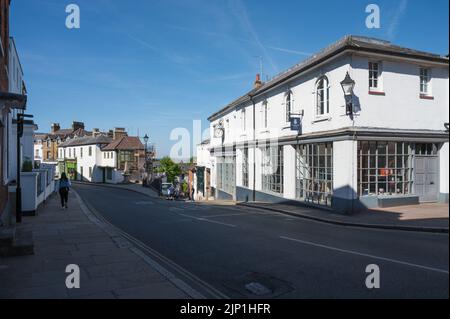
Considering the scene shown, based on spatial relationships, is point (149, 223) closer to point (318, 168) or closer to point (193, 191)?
point (318, 168)

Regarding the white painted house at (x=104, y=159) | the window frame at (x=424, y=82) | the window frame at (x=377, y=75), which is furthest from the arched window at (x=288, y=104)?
the white painted house at (x=104, y=159)

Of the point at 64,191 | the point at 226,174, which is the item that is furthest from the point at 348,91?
the point at 226,174

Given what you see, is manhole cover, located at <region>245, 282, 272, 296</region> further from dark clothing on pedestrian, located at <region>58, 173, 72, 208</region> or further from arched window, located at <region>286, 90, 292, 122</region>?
arched window, located at <region>286, 90, 292, 122</region>

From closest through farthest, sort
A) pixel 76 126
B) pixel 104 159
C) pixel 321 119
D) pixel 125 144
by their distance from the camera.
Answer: pixel 321 119 → pixel 125 144 → pixel 104 159 → pixel 76 126

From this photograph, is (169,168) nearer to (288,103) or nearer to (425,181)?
(288,103)

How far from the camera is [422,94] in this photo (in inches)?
634

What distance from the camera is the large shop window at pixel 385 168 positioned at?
15.6 metres

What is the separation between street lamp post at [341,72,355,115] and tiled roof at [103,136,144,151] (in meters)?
45.5

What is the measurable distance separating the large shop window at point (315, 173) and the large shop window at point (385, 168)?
62.0 inches

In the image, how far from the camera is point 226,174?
33.0m

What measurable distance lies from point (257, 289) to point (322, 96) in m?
13.2

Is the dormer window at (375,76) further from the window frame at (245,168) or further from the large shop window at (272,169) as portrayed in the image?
the window frame at (245,168)

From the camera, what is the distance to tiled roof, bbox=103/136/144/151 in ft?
185

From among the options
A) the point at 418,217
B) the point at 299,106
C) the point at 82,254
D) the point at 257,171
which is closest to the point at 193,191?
the point at 257,171
